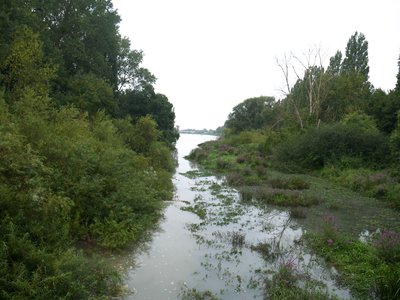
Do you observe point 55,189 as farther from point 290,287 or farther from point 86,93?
point 86,93

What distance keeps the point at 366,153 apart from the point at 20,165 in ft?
74.7

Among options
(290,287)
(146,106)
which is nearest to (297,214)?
(290,287)

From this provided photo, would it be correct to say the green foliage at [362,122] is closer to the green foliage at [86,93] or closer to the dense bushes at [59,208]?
the dense bushes at [59,208]

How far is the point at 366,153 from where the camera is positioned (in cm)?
2359

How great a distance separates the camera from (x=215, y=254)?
344 inches

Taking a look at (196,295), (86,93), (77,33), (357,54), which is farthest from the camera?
(357,54)

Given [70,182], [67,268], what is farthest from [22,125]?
[67,268]

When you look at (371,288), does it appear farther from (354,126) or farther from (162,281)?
(354,126)

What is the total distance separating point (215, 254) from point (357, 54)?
148 ft

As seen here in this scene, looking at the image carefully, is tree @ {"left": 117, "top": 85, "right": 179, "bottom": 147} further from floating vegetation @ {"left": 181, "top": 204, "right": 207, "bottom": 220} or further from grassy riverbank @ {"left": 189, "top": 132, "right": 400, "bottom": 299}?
floating vegetation @ {"left": 181, "top": 204, "right": 207, "bottom": 220}

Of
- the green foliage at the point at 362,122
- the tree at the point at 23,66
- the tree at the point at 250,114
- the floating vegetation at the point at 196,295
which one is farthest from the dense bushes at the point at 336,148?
the tree at the point at 250,114

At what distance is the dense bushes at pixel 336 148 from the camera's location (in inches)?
904

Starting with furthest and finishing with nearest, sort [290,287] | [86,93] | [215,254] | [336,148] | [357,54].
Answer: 1. [357,54]
2. [86,93]
3. [336,148]
4. [215,254]
5. [290,287]

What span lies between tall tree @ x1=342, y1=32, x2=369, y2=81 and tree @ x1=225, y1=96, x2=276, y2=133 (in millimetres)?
19785
